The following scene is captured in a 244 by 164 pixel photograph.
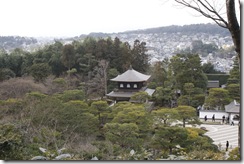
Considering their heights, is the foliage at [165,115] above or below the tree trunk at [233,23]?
below

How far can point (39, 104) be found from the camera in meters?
6.96

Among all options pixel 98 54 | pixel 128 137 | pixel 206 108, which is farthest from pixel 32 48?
pixel 128 137

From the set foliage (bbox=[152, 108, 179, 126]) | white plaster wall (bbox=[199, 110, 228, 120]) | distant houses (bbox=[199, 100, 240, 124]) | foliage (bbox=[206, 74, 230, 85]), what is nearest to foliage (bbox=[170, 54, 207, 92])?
distant houses (bbox=[199, 100, 240, 124])

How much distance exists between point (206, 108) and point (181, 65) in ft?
6.58

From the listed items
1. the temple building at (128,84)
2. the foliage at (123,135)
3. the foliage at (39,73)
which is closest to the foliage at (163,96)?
the temple building at (128,84)

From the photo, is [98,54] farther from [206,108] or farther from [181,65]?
[206,108]

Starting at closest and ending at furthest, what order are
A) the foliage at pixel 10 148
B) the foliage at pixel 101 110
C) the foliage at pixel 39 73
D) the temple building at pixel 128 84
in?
the foliage at pixel 10 148 < the foliage at pixel 101 110 < the temple building at pixel 128 84 < the foliage at pixel 39 73

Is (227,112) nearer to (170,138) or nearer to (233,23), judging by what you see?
(170,138)

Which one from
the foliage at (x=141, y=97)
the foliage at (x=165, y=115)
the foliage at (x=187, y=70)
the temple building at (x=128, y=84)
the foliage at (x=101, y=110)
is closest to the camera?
the foliage at (x=165, y=115)

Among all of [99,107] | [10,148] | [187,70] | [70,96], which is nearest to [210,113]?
[187,70]

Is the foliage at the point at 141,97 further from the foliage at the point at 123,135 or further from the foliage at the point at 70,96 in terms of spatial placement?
the foliage at the point at 123,135

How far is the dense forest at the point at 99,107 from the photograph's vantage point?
3.15 m

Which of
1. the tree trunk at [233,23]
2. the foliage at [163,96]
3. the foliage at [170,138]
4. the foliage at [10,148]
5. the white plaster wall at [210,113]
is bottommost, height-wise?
the white plaster wall at [210,113]

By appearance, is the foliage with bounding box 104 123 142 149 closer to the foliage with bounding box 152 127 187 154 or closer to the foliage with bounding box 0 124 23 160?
the foliage with bounding box 152 127 187 154
